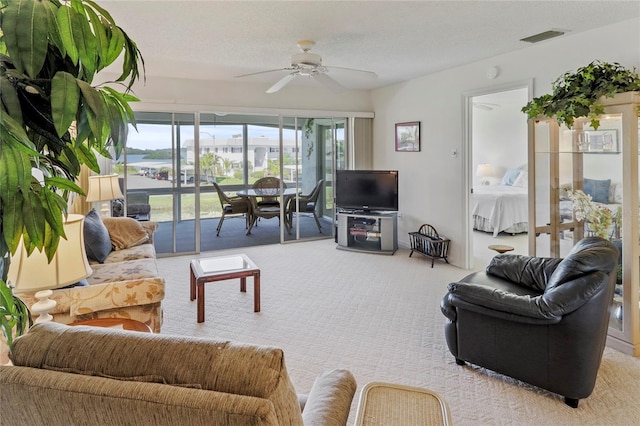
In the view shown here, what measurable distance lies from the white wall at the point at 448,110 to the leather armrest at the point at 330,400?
3634 millimetres

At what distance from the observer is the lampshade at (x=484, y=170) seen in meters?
8.91

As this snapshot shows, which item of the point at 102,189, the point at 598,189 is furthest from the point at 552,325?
the point at 102,189

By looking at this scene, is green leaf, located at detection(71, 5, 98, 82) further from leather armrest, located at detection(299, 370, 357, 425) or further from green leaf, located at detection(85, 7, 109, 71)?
leather armrest, located at detection(299, 370, 357, 425)

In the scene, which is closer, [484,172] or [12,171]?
[12,171]

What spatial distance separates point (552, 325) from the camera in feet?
7.49

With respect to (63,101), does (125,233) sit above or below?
below

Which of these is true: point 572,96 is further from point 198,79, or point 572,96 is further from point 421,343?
point 198,79

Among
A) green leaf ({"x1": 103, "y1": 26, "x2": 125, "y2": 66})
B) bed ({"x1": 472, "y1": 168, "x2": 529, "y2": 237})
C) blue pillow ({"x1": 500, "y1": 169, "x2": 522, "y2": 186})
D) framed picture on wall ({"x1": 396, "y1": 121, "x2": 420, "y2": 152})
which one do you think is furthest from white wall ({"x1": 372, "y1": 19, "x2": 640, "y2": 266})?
green leaf ({"x1": 103, "y1": 26, "x2": 125, "y2": 66})

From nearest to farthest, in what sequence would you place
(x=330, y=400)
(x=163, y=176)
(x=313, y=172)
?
(x=330, y=400)
(x=163, y=176)
(x=313, y=172)

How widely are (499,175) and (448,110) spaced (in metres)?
4.14

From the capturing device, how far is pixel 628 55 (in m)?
3.38

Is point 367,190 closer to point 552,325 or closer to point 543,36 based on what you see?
point 543,36

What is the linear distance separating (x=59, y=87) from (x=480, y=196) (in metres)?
7.27

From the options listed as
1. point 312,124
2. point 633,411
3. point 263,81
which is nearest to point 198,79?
point 263,81
